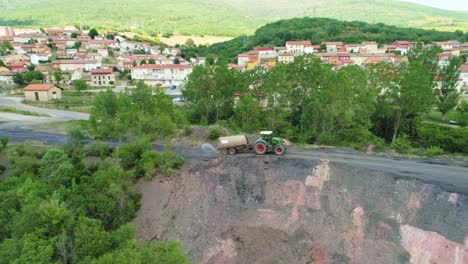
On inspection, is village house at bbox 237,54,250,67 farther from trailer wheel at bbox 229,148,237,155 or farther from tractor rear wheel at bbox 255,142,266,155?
tractor rear wheel at bbox 255,142,266,155

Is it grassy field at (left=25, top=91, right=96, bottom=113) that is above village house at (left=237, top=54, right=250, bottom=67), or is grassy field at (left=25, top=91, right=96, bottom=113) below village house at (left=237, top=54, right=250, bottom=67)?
below

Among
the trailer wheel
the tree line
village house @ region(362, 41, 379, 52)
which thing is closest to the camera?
the trailer wheel

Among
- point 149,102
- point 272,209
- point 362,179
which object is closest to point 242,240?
point 272,209

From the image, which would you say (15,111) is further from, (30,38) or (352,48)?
(352,48)

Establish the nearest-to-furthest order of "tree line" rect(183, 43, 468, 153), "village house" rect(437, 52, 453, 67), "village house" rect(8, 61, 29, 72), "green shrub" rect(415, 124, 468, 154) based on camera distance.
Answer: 1. "tree line" rect(183, 43, 468, 153)
2. "green shrub" rect(415, 124, 468, 154)
3. "village house" rect(437, 52, 453, 67)
4. "village house" rect(8, 61, 29, 72)

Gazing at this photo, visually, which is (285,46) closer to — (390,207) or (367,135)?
(367,135)

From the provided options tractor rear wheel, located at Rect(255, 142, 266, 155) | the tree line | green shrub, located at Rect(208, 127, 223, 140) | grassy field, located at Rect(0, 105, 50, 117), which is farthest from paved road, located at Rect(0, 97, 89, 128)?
tractor rear wheel, located at Rect(255, 142, 266, 155)

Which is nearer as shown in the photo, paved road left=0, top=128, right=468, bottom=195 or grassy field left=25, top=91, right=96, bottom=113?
paved road left=0, top=128, right=468, bottom=195

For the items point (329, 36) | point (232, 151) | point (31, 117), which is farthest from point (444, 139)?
point (329, 36)
